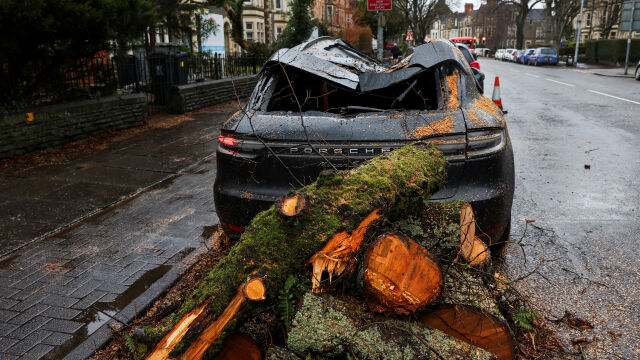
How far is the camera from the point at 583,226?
5.00m

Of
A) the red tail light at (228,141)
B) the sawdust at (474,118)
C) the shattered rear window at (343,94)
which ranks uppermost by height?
the shattered rear window at (343,94)

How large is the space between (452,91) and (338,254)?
182cm

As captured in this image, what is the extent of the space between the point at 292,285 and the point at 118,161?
6562 millimetres

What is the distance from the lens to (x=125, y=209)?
231 inches

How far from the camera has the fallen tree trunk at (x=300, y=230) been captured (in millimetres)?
2438

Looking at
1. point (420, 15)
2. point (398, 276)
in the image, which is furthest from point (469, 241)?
point (420, 15)

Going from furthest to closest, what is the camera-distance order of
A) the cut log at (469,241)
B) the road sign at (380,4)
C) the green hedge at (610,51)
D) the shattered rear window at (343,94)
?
the green hedge at (610,51) → the road sign at (380,4) → the shattered rear window at (343,94) → the cut log at (469,241)

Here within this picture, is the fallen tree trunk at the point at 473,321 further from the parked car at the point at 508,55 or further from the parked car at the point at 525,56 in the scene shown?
the parked car at the point at 508,55

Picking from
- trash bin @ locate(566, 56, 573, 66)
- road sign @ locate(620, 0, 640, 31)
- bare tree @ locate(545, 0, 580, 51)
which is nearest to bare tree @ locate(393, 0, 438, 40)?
bare tree @ locate(545, 0, 580, 51)

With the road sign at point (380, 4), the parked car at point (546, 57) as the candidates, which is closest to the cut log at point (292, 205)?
the road sign at point (380, 4)

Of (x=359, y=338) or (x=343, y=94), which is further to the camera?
(x=343, y=94)

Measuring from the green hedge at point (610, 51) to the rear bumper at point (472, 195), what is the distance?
39.6m

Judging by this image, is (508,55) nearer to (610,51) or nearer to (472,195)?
(610,51)

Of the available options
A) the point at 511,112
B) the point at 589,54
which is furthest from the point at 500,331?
the point at 589,54
